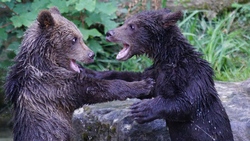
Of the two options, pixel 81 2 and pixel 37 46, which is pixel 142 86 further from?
pixel 81 2

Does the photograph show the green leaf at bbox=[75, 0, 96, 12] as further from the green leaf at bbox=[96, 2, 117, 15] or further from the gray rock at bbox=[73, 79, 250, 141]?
the gray rock at bbox=[73, 79, 250, 141]

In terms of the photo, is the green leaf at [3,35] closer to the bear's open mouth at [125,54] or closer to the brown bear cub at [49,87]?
the brown bear cub at [49,87]

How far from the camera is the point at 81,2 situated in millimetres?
10234

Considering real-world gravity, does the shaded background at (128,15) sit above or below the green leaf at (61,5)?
below

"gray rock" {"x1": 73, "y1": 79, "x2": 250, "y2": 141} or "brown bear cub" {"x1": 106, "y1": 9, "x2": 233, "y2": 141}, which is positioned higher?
"brown bear cub" {"x1": 106, "y1": 9, "x2": 233, "y2": 141}

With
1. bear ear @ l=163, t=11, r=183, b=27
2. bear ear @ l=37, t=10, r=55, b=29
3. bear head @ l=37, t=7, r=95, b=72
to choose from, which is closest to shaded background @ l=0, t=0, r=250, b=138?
bear head @ l=37, t=7, r=95, b=72

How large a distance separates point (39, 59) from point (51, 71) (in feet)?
0.65

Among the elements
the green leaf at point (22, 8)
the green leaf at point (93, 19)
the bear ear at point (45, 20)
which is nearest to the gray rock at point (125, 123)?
the bear ear at point (45, 20)

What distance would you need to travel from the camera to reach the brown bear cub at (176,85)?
267 inches

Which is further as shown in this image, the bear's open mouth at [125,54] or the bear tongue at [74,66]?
the bear tongue at [74,66]

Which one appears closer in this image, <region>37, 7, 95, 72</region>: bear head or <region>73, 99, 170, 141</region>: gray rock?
<region>37, 7, 95, 72</region>: bear head

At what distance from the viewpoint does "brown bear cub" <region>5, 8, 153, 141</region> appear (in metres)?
7.01

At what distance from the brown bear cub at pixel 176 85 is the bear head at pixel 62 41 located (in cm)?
51

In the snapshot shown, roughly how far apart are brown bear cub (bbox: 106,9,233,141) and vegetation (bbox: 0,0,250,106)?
2.93m
